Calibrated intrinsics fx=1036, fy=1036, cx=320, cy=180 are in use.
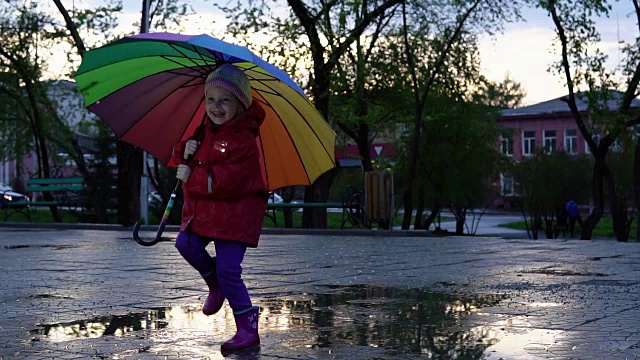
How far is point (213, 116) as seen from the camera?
19.1 feet

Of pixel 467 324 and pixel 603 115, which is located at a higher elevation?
pixel 603 115

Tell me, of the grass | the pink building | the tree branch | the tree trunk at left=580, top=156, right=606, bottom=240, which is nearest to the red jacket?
the tree branch

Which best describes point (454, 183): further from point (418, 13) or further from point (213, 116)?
point (213, 116)

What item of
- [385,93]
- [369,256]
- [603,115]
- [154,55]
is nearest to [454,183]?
[385,93]

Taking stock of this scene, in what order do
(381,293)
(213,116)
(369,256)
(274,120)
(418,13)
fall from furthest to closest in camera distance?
(418,13), (369,256), (381,293), (274,120), (213,116)

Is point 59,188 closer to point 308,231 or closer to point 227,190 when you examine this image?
point 308,231

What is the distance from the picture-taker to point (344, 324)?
644 centimetres

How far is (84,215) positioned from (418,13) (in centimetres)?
1142

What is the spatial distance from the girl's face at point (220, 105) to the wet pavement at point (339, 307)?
1.25m

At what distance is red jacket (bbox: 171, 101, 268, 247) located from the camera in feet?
18.5

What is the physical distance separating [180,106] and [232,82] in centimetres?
92

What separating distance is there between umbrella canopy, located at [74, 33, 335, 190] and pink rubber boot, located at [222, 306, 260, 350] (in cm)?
131

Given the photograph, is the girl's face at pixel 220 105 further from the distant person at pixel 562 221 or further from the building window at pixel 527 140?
the building window at pixel 527 140

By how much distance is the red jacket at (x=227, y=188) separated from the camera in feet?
18.5
